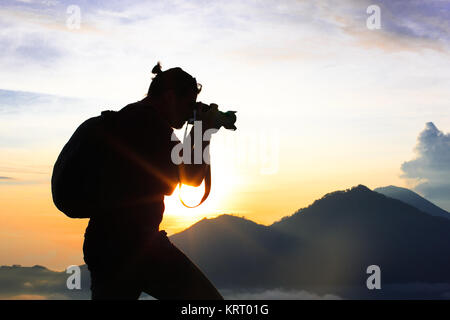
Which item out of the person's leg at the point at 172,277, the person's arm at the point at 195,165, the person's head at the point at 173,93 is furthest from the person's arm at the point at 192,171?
the person's leg at the point at 172,277

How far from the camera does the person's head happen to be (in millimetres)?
3914

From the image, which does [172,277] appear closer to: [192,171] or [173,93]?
[192,171]

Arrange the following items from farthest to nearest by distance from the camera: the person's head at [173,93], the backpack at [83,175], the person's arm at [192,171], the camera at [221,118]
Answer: the camera at [221,118] → the person's head at [173,93] → the person's arm at [192,171] → the backpack at [83,175]

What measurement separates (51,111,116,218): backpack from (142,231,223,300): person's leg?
1.90ft

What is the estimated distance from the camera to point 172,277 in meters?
3.78

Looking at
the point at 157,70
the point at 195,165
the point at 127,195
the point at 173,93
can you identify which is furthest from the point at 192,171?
the point at 157,70

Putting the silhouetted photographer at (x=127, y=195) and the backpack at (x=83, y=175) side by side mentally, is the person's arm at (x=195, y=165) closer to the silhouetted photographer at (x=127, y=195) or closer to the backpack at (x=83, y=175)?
the silhouetted photographer at (x=127, y=195)

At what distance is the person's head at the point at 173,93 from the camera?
12.8 ft

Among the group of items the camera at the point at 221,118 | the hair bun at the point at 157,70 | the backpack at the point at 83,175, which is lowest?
the backpack at the point at 83,175

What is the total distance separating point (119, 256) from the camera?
3.61 metres

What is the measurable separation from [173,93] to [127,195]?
2.99ft
